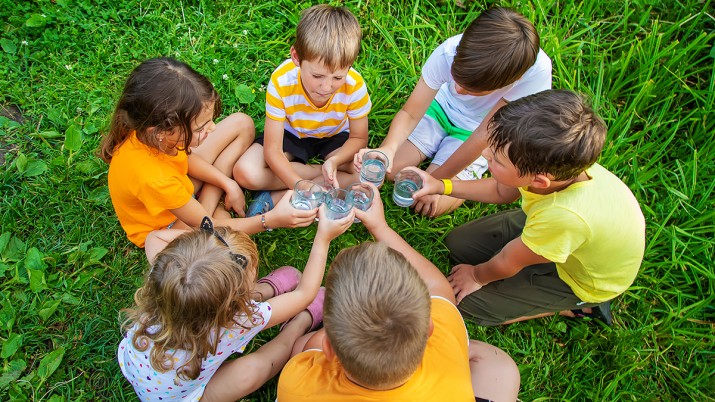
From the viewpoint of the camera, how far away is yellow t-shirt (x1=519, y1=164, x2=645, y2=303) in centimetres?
228

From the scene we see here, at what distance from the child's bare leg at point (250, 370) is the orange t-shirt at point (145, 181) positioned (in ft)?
3.06

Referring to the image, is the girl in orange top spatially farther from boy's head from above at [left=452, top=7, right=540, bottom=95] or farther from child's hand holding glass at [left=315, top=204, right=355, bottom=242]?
boy's head from above at [left=452, top=7, right=540, bottom=95]

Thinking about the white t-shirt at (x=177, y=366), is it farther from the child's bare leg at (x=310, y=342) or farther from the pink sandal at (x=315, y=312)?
the pink sandal at (x=315, y=312)

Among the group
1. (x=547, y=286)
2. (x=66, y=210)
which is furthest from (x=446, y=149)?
(x=66, y=210)

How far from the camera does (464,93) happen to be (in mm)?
2994

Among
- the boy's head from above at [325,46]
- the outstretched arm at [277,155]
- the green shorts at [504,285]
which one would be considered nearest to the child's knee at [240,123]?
the outstretched arm at [277,155]

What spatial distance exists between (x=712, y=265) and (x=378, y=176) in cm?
234

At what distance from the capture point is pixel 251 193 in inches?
135

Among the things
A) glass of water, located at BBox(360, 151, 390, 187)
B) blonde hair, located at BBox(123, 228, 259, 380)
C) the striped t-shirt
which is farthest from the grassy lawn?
blonde hair, located at BBox(123, 228, 259, 380)

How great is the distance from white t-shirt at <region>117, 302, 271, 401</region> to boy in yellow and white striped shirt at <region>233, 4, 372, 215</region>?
107cm

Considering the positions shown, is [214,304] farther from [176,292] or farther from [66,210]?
[66,210]

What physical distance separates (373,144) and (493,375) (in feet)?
6.13

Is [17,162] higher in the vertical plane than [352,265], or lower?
lower

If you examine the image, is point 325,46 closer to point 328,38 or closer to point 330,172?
point 328,38
